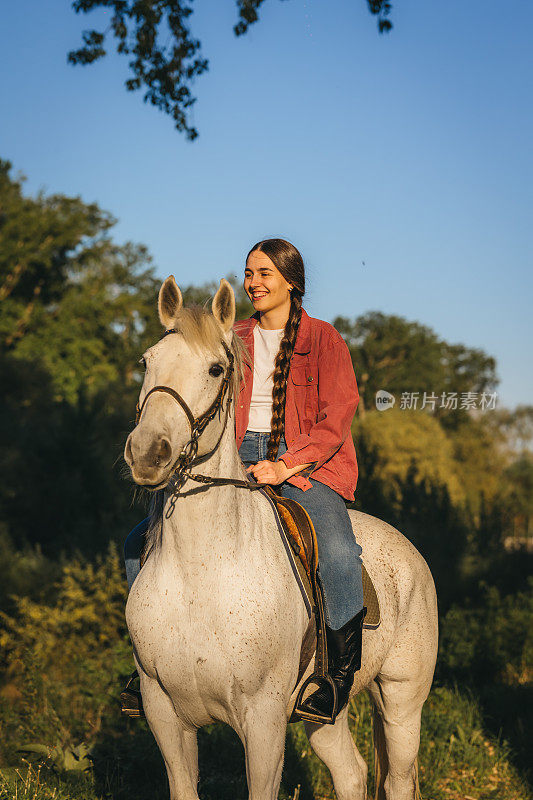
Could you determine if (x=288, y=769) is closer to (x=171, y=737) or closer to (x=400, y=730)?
(x=400, y=730)

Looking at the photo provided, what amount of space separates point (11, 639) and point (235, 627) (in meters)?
7.42

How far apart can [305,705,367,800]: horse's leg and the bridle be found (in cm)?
190

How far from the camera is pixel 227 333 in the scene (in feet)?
9.86

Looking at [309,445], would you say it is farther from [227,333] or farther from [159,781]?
[159,781]

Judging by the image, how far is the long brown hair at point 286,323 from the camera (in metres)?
3.50

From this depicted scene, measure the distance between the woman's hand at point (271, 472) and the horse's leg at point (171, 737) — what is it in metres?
1.02

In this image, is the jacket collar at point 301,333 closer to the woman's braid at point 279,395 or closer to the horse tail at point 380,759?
the woman's braid at point 279,395

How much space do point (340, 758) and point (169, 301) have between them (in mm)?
2862

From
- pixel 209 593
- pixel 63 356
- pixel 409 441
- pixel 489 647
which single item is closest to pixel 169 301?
pixel 209 593

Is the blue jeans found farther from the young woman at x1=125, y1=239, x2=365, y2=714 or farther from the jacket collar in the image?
the jacket collar

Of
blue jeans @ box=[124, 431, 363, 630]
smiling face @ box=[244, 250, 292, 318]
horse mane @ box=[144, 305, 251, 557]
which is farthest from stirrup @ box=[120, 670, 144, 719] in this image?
smiling face @ box=[244, 250, 292, 318]

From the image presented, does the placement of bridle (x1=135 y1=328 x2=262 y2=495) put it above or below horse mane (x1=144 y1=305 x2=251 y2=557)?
below

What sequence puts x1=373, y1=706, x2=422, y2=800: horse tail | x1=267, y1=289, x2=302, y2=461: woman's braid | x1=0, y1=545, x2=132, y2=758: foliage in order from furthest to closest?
x1=0, y1=545, x2=132, y2=758: foliage < x1=373, y1=706, x2=422, y2=800: horse tail < x1=267, y1=289, x2=302, y2=461: woman's braid

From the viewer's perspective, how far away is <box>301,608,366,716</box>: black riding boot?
134 inches
